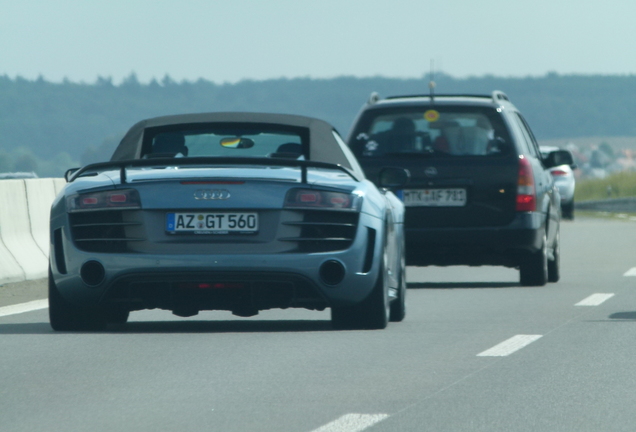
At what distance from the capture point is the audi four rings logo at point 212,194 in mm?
8859

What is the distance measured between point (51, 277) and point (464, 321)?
3055 millimetres

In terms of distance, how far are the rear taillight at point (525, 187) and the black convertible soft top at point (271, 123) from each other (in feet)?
13.5

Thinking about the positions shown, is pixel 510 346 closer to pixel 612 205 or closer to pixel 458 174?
pixel 458 174

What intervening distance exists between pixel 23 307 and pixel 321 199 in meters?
3.81

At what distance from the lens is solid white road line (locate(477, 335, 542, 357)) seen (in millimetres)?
8637

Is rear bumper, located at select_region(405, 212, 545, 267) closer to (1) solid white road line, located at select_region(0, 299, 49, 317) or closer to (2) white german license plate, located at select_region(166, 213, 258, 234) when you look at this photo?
(1) solid white road line, located at select_region(0, 299, 49, 317)

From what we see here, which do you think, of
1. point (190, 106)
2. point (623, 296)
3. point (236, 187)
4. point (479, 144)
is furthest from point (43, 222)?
point (190, 106)

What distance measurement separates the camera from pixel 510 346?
9.06 meters

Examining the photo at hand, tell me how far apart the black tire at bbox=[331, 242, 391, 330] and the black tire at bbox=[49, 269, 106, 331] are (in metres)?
1.52

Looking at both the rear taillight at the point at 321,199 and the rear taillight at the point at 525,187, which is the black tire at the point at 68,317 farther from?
the rear taillight at the point at 525,187

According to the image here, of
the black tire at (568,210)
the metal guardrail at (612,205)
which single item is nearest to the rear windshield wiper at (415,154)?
the black tire at (568,210)

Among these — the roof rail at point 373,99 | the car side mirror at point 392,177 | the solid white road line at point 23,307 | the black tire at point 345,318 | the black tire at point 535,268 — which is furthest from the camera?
the roof rail at point 373,99

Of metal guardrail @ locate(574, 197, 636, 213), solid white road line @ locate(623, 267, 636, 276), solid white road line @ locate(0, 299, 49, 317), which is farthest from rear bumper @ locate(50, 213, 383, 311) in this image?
metal guardrail @ locate(574, 197, 636, 213)

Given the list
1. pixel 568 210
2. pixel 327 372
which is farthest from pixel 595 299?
pixel 568 210
